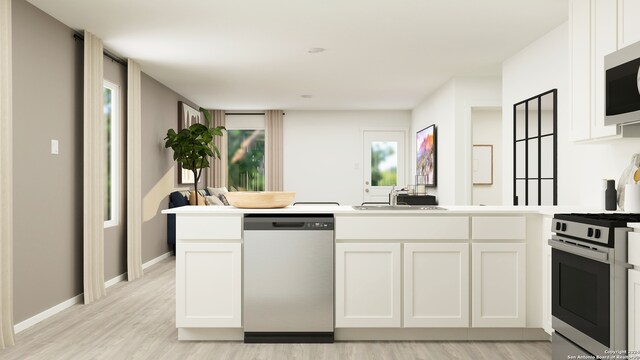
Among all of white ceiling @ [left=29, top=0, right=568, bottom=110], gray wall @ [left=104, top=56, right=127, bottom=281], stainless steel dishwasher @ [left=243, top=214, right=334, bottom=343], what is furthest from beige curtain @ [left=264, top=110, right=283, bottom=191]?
stainless steel dishwasher @ [left=243, top=214, right=334, bottom=343]

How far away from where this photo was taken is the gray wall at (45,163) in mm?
3596

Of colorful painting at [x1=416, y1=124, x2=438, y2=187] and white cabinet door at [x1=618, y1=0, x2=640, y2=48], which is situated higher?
white cabinet door at [x1=618, y1=0, x2=640, y2=48]

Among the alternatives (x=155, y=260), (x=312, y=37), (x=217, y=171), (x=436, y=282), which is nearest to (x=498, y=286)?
(x=436, y=282)

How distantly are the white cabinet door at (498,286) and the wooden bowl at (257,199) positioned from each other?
1.29m

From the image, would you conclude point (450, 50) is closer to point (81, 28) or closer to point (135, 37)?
point (135, 37)

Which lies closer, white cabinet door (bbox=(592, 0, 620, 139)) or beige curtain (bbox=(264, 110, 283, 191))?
white cabinet door (bbox=(592, 0, 620, 139))

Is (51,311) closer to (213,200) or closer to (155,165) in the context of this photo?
(155,165)

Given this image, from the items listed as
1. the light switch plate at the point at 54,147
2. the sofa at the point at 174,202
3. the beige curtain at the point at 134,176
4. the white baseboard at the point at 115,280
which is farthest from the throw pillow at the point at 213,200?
the light switch plate at the point at 54,147

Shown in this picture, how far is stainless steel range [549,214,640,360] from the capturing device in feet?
7.40

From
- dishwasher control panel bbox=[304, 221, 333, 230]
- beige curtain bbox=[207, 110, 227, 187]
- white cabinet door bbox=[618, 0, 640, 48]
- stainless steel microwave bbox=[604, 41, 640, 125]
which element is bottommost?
dishwasher control panel bbox=[304, 221, 333, 230]

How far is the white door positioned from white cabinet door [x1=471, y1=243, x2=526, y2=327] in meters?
6.60

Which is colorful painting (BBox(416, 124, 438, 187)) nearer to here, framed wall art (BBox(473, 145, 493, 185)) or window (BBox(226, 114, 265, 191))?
framed wall art (BBox(473, 145, 493, 185))

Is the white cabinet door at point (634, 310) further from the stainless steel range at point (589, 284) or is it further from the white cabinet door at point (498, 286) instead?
the white cabinet door at point (498, 286)

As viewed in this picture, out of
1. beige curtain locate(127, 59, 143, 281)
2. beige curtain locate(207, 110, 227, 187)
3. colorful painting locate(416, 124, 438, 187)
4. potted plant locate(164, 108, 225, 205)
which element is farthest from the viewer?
beige curtain locate(207, 110, 227, 187)
